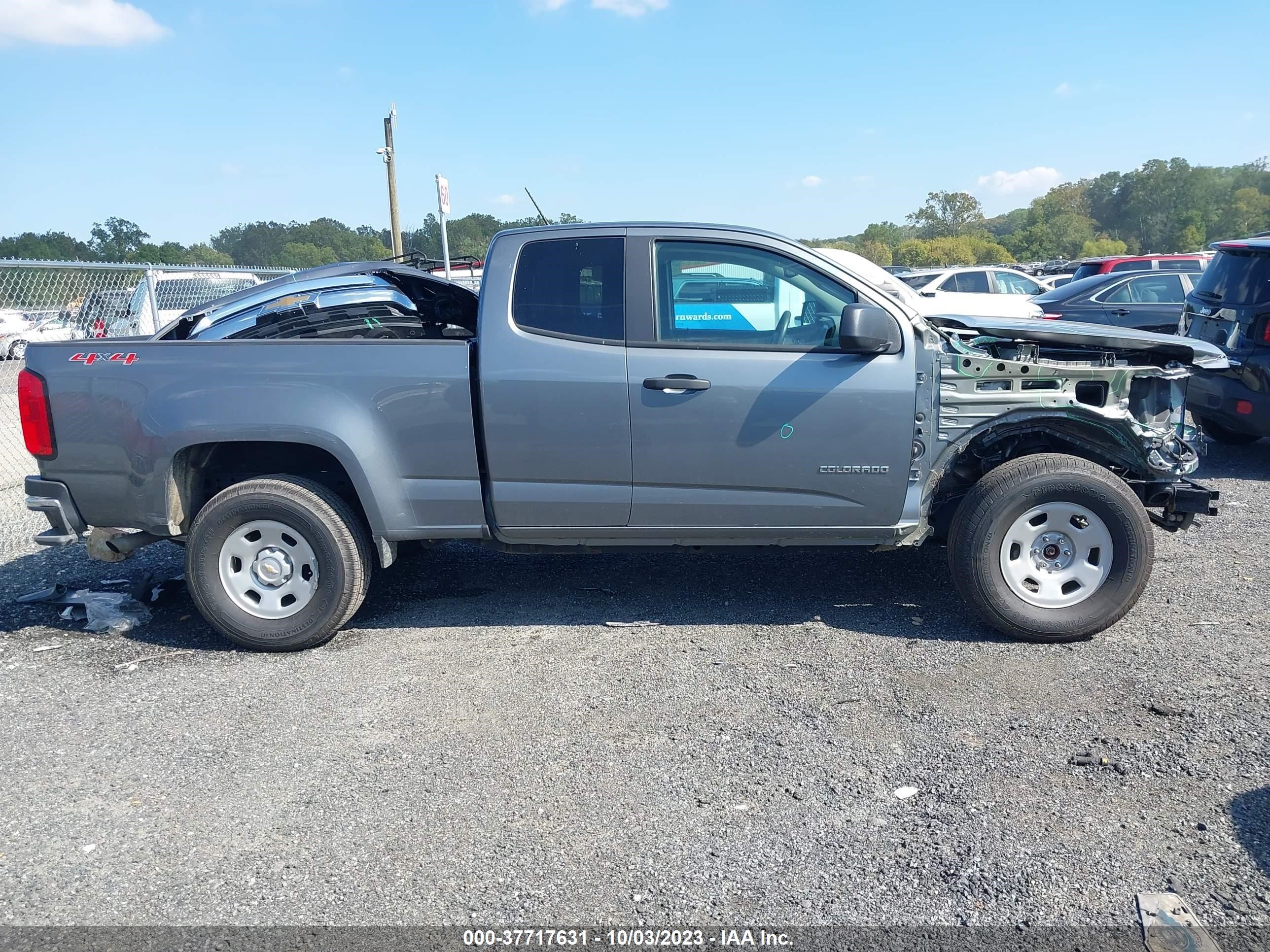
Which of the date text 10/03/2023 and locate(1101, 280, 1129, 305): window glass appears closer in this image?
the date text 10/03/2023

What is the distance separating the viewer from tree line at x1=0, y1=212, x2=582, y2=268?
14.2 meters

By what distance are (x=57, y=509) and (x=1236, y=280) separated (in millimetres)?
8244

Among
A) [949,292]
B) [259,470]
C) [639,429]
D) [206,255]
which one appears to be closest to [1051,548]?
[639,429]

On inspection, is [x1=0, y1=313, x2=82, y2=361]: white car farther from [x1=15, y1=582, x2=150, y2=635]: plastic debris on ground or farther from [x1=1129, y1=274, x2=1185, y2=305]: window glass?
[x1=1129, y1=274, x2=1185, y2=305]: window glass

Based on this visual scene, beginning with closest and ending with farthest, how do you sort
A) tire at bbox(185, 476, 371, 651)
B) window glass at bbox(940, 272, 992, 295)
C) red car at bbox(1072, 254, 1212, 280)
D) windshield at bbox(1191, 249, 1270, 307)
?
tire at bbox(185, 476, 371, 651), windshield at bbox(1191, 249, 1270, 307), red car at bbox(1072, 254, 1212, 280), window glass at bbox(940, 272, 992, 295)

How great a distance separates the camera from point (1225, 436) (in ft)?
28.0

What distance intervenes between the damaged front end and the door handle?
1146 mm

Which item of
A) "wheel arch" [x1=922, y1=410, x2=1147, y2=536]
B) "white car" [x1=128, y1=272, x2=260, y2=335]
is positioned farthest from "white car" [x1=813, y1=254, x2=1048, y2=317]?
"white car" [x1=128, y1=272, x2=260, y2=335]

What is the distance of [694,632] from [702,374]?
1.32m

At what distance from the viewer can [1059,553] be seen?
4.54 meters

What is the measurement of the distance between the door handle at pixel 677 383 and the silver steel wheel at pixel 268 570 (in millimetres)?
1878

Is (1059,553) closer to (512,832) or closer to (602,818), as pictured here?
(602,818)

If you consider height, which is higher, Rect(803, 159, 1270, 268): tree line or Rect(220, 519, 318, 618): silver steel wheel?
Rect(803, 159, 1270, 268): tree line

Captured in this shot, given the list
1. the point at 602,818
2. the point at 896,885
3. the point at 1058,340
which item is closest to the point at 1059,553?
the point at 1058,340
